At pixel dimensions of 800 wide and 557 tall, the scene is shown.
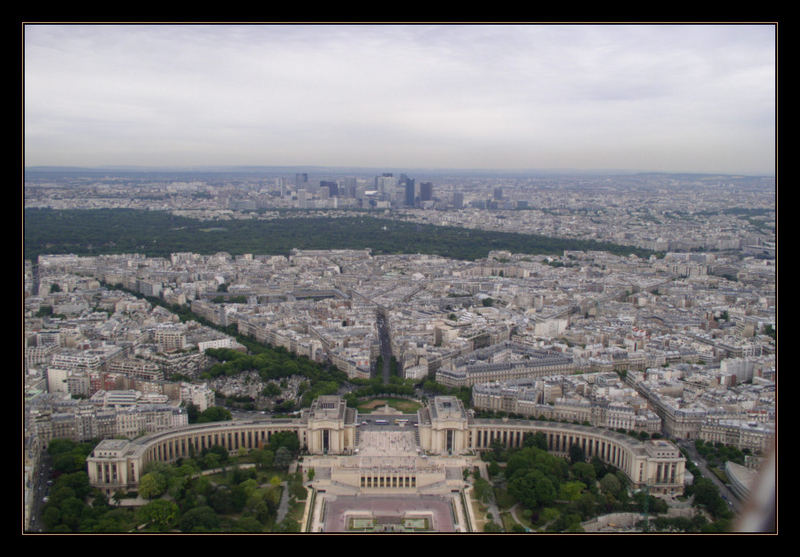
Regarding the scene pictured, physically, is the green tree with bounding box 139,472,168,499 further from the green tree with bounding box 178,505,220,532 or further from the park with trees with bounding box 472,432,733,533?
the park with trees with bounding box 472,432,733,533

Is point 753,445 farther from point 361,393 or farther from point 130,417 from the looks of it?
point 130,417

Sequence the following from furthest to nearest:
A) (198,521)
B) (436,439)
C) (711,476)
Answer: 1. (436,439)
2. (711,476)
3. (198,521)

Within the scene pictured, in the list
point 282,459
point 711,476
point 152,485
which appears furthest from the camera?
point 282,459

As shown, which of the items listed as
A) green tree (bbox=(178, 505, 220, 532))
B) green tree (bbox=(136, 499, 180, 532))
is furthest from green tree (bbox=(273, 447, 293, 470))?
green tree (bbox=(136, 499, 180, 532))

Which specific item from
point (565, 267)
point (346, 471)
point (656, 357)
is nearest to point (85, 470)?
point (346, 471)

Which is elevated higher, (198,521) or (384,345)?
(384,345)

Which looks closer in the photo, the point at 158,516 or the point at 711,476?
Result: the point at 158,516

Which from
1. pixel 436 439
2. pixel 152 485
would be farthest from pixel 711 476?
pixel 152 485

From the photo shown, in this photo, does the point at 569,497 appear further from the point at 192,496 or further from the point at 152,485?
the point at 152,485
